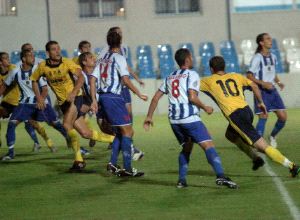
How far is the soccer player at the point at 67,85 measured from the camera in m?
12.5

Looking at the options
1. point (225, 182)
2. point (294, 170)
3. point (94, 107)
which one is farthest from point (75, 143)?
point (294, 170)

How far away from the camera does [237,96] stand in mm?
10758

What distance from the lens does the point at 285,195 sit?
9.50m

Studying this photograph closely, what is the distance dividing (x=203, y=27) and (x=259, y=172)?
1476 centimetres

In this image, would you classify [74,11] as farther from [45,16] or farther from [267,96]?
[267,96]

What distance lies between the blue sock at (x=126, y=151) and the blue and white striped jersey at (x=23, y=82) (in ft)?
12.7

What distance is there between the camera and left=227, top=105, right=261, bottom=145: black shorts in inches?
420

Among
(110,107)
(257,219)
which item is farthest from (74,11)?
(257,219)

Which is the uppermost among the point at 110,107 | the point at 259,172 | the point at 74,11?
the point at 74,11

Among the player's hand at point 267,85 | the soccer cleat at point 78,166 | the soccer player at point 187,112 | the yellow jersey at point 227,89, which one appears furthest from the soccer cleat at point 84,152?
the soccer player at point 187,112

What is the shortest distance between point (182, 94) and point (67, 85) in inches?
132

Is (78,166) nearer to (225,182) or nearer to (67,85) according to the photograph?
(67,85)

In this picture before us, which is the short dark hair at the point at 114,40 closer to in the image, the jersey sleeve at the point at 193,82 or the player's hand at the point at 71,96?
the player's hand at the point at 71,96

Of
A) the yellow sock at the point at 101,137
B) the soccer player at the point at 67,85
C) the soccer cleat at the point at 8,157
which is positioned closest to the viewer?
the soccer player at the point at 67,85
